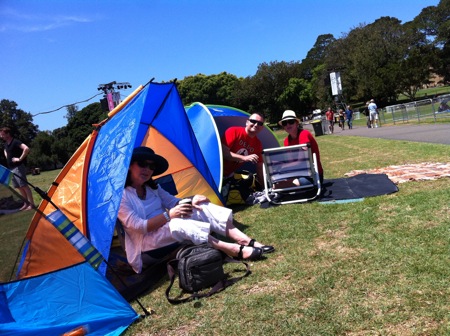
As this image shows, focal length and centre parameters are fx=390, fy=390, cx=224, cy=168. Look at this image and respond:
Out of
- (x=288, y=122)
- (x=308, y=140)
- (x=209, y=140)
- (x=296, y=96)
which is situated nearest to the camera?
(x=308, y=140)

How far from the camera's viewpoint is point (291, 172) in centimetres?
614

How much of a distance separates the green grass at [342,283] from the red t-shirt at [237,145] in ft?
6.74

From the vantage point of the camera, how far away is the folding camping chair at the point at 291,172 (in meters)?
6.02

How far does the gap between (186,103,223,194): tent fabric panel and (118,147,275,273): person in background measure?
A: 231cm

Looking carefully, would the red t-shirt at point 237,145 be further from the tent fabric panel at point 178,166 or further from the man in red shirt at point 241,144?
the tent fabric panel at point 178,166

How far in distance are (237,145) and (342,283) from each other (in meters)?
3.98

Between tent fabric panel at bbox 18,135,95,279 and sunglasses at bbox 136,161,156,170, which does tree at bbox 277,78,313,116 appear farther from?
tent fabric panel at bbox 18,135,95,279

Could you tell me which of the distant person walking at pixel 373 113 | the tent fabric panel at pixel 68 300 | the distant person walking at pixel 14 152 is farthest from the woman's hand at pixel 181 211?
the distant person walking at pixel 373 113

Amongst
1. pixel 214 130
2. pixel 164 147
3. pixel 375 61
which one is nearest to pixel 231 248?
pixel 164 147

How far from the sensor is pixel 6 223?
3.04 metres

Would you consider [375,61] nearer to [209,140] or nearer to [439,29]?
[439,29]

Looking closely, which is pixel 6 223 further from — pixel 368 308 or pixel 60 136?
pixel 60 136

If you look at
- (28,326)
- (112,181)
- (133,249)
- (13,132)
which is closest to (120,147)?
(112,181)

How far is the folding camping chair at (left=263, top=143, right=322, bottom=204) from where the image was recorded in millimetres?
6016
